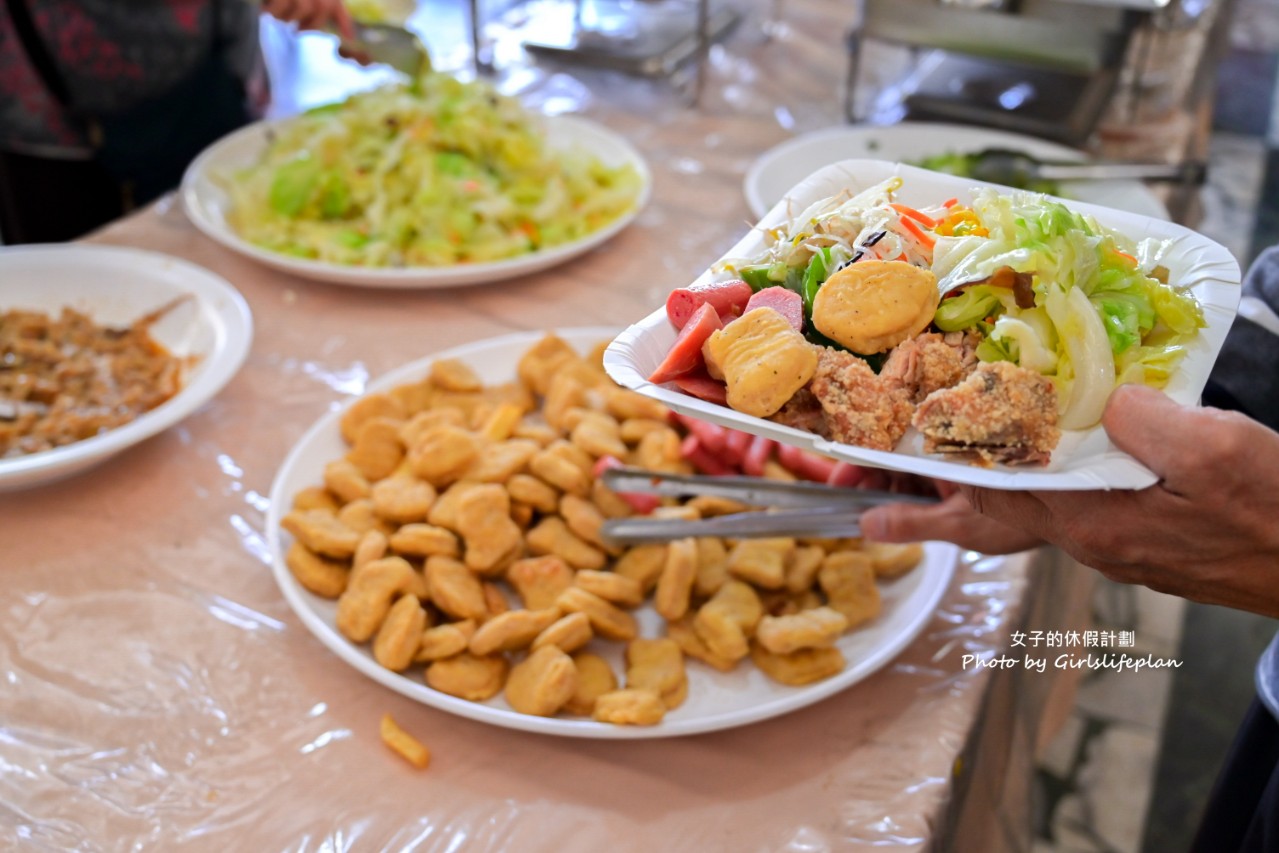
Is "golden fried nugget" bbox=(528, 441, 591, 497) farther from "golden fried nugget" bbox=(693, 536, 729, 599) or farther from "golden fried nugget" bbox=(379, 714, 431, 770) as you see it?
"golden fried nugget" bbox=(379, 714, 431, 770)

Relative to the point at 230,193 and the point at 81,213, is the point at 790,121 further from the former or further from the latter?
the point at 81,213

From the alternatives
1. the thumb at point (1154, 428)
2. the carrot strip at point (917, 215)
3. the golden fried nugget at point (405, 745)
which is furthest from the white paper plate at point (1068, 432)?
the golden fried nugget at point (405, 745)

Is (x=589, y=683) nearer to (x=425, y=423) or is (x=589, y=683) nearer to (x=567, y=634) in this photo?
(x=567, y=634)

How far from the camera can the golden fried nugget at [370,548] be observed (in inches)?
55.8

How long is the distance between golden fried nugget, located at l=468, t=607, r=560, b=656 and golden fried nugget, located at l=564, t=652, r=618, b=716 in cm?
6

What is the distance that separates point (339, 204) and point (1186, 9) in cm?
→ 277

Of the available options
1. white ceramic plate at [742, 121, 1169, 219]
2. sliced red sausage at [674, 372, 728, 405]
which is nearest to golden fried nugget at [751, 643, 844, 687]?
sliced red sausage at [674, 372, 728, 405]

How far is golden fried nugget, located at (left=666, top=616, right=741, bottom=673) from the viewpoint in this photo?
4.45ft

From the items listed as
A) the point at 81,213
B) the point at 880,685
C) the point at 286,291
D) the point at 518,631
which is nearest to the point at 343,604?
the point at 518,631

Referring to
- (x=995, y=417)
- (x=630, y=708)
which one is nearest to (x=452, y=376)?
(x=630, y=708)

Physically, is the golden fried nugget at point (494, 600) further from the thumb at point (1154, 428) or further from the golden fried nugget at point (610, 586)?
the thumb at point (1154, 428)

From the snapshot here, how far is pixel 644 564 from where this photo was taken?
1464 millimetres

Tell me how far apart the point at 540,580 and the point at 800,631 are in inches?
14.4

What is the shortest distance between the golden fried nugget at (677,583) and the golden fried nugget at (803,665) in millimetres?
133
